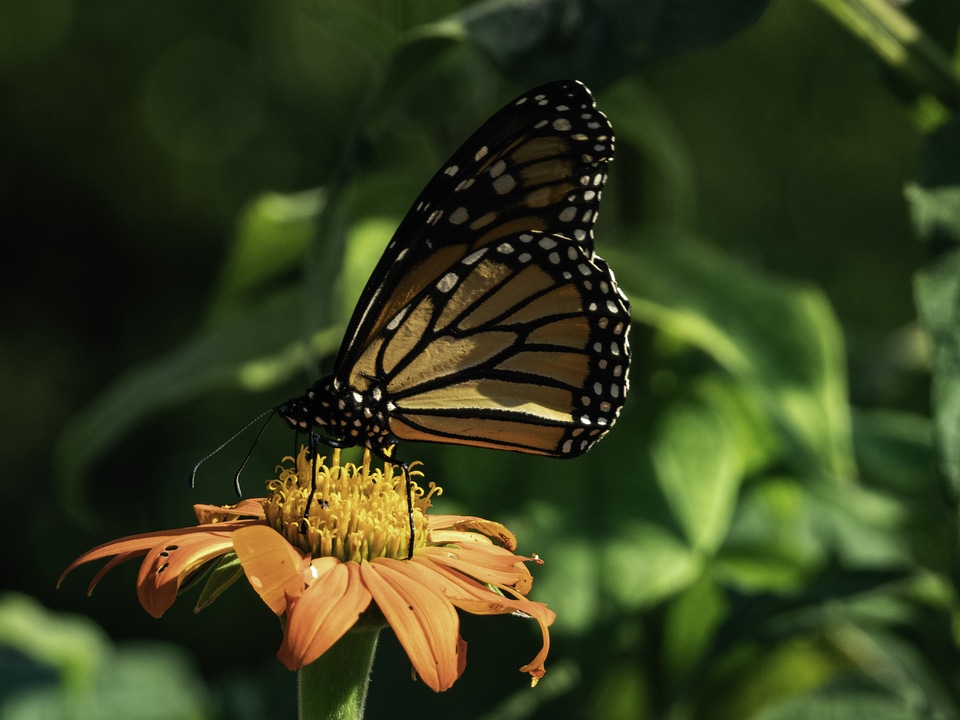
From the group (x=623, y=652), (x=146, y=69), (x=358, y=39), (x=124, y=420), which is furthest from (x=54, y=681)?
(x=146, y=69)

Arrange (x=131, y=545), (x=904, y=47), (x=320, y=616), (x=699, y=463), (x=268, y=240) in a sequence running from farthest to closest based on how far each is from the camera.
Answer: (x=268, y=240) < (x=699, y=463) < (x=904, y=47) < (x=131, y=545) < (x=320, y=616)

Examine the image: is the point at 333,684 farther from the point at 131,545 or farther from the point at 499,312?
the point at 499,312

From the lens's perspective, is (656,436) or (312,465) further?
(656,436)

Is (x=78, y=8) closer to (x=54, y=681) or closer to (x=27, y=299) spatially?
(x=27, y=299)

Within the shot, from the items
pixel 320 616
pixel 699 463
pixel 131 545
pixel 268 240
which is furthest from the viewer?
pixel 268 240

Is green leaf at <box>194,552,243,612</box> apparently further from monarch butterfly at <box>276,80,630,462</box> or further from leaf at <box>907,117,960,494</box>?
leaf at <box>907,117,960,494</box>

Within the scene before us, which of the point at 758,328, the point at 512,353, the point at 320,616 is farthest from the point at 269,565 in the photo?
the point at 758,328

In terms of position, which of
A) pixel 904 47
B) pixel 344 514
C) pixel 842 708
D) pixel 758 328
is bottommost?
pixel 842 708
